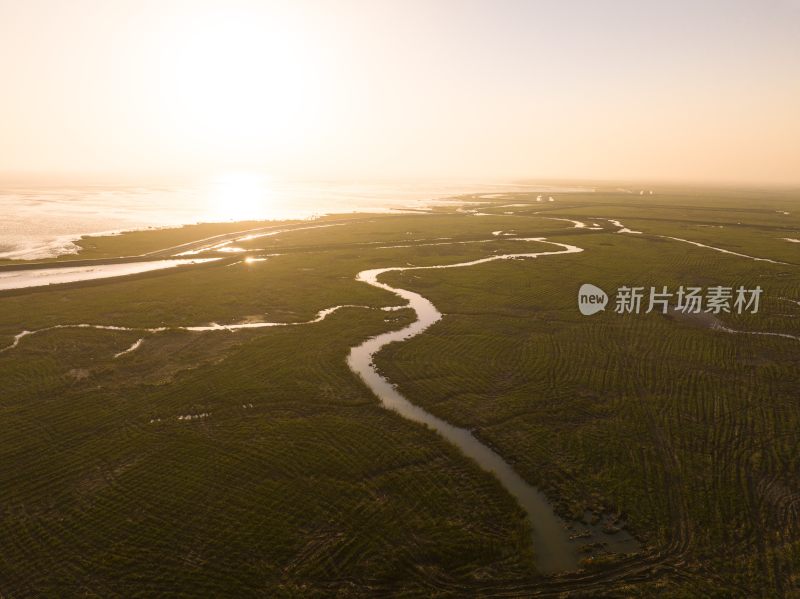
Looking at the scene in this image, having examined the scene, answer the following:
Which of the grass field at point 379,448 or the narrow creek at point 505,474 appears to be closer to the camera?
the grass field at point 379,448

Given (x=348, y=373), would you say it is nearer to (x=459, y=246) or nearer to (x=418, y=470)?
(x=418, y=470)

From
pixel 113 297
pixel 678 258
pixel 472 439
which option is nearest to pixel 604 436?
pixel 472 439

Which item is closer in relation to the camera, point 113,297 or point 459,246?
point 113,297

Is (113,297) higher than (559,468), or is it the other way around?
(113,297)

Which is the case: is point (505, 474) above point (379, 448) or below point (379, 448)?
below
